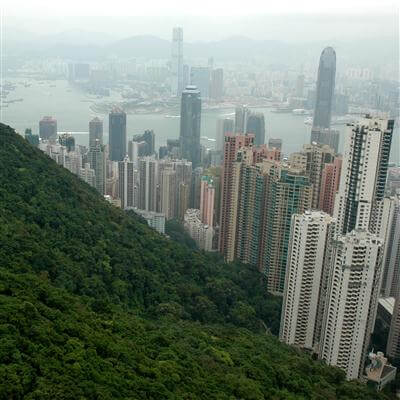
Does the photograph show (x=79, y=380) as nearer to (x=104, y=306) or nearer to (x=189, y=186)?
(x=104, y=306)

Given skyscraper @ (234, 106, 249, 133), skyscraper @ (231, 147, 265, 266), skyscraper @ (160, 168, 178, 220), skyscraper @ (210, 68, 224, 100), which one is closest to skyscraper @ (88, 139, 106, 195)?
skyscraper @ (160, 168, 178, 220)

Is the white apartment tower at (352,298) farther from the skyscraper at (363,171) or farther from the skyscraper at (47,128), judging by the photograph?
the skyscraper at (47,128)

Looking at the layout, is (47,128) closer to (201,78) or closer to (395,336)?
(201,78)

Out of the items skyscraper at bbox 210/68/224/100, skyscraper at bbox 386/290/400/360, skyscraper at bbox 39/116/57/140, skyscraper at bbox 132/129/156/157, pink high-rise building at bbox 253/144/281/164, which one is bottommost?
skyscraper at bbox 386/290/400/360

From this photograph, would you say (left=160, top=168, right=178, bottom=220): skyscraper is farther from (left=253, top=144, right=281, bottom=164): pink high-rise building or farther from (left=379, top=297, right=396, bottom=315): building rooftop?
(left=379, top=297, right=396, bottom=315): building rooftop

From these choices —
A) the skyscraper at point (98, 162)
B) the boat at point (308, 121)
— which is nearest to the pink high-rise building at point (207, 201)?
the skyscraper at point (98, 162)

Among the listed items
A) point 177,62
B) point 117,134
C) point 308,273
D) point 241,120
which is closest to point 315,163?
point 308,273

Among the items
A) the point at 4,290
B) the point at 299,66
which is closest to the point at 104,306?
the point at 4,290
